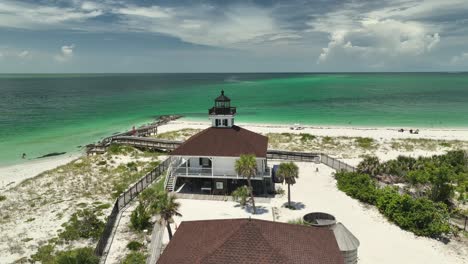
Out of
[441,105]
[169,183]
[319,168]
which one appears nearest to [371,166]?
[319,168]

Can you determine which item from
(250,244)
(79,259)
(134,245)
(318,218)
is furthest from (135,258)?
(318,218)

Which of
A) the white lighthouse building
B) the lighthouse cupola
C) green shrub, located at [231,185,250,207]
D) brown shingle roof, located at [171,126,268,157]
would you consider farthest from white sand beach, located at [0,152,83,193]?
green shrub, located at [231,185,250,207]

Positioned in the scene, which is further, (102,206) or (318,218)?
(102,206)

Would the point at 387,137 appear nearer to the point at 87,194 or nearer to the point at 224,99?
the point at 224,99

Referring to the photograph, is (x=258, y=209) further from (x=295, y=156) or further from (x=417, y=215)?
(x=295, y=156)

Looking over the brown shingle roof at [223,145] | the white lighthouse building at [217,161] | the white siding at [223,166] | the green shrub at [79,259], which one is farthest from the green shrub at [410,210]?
the green shrub at [79,259]

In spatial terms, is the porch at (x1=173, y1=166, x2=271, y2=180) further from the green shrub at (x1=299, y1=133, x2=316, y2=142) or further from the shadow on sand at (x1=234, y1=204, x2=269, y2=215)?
the green shrub at (x1=299, y1=133, x2=316, y2=142)

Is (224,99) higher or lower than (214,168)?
higher
